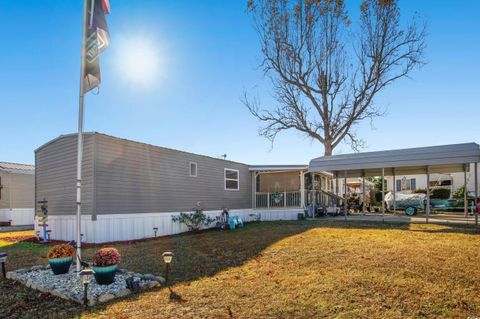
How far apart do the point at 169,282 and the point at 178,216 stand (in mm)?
7687

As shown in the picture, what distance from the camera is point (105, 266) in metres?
4.94

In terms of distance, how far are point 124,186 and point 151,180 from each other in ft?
3.88

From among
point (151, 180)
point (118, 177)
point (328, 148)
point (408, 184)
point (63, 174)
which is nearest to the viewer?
point (118, 177)

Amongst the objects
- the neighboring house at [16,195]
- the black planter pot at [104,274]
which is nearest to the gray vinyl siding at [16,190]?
the neighboring house at [16,195]

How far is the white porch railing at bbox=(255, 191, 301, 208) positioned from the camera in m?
17.0

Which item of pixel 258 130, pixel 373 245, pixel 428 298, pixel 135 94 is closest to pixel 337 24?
pixel 258 130

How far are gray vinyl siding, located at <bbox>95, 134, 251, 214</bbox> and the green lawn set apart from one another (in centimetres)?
266

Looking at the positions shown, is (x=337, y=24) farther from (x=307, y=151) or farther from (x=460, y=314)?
(x=460, y=314)

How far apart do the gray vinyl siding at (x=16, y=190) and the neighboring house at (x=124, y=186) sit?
734 cm

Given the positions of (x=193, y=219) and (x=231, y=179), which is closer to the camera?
(x=193, y=219)

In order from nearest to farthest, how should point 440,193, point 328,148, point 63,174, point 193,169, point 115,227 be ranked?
1. point 115,227
2. point 63,174
3. point 193,169
4. point 328,148
5. point 440,193

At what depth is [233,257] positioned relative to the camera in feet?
23.8

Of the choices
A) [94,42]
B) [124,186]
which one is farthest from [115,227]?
[94,42]

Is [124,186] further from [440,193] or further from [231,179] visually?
[440,193]
